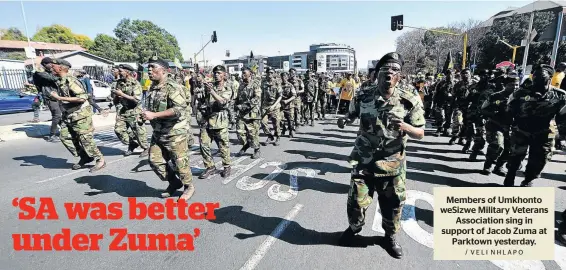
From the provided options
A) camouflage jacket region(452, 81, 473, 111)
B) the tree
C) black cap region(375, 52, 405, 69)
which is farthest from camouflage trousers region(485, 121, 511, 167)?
the tree

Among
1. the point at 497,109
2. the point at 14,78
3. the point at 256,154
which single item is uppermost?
the point at 14,78

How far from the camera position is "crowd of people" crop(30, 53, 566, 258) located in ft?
8.47

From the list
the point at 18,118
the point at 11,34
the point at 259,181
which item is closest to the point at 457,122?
the point at 259,181

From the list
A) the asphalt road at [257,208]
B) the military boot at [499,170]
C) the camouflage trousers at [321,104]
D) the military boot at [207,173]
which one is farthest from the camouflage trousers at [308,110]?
the military boot at [499,170]

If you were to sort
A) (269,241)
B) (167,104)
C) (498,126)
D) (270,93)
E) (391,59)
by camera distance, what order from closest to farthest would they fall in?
(391,59), (269,241), (167,104), (498,126), (270,93)

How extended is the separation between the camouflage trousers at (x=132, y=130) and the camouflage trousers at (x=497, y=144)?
7.30 meters

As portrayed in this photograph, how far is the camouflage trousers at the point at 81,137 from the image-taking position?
5.28 metres

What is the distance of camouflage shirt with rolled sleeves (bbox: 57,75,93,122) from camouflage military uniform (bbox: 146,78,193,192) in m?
2.31

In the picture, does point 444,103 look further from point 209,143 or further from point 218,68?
point 209,143

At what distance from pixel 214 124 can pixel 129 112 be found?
2873mm

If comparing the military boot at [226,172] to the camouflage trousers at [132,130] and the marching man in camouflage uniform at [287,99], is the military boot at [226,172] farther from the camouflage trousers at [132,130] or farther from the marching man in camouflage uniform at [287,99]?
the marching man in camouflage uniform at [287,99]

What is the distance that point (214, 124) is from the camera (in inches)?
192

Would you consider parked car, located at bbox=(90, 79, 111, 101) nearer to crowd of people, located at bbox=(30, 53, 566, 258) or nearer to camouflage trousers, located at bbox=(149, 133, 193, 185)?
crowd of people, located at bbox=(30, 53, 566, 258)

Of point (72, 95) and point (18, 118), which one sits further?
point (18, 118)
